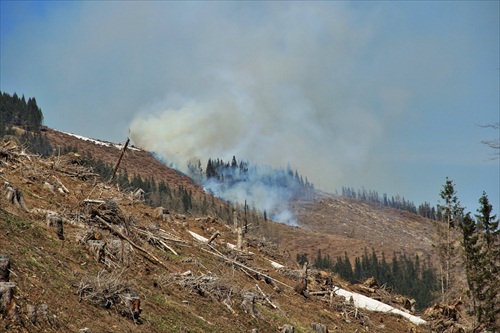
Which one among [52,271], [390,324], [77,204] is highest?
[77,204]

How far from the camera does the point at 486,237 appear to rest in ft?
114

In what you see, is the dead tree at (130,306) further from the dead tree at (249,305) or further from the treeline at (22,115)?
the treeline at (22,115)

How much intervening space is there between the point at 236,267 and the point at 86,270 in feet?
32.9

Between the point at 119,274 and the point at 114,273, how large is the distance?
1.27 meters

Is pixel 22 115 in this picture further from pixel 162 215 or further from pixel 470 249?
pixel 470 249

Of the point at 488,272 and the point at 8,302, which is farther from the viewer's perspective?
the point at 488,272

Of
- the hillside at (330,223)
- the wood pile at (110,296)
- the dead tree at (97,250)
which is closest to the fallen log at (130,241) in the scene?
the dead tree at (97,250)

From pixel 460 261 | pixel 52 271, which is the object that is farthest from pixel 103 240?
pixel 460 261

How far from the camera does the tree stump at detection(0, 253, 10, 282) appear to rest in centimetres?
940

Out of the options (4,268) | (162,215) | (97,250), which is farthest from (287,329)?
(162,215)

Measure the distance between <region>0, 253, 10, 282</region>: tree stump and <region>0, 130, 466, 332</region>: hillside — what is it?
18cm

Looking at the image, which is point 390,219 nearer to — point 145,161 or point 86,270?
point 145,161

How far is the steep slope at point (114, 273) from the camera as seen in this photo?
403 inches

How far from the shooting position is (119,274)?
11.7m
